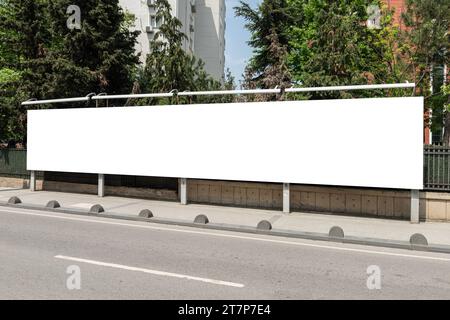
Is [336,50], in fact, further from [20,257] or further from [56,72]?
[20,257]

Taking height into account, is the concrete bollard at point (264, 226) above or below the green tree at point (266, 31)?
A: below

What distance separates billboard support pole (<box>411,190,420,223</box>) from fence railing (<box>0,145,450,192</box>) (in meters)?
0.73

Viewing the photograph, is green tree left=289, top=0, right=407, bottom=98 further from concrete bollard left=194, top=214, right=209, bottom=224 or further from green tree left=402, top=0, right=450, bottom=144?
concrete bollard left=194, top=214, right=209, bottom=224

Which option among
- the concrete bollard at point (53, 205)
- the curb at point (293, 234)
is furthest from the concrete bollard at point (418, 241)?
the concrete bollard at point (53, 205)

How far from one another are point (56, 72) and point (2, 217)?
35.9 ft

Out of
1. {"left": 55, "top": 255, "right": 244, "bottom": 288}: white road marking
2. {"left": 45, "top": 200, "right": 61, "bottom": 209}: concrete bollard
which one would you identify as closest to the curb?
{"left": 45, "top": 200, "right": 61, "bottom": 209}: concrete bollard

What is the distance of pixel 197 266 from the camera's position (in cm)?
704

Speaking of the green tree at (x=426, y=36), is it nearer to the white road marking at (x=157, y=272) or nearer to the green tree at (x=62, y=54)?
the green tree at (x=62, y=54)

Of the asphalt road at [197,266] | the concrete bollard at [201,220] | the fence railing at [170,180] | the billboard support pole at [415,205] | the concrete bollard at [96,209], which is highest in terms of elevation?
the fence railing at [170,180]

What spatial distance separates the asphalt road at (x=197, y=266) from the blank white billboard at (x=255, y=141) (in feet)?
9.14

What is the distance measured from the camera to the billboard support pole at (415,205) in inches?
420

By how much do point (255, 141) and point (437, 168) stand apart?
199 inches

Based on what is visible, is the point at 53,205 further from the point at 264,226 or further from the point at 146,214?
the point at 264,226

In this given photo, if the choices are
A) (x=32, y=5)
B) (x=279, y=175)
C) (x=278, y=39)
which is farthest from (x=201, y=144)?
(x=278, y=39)
